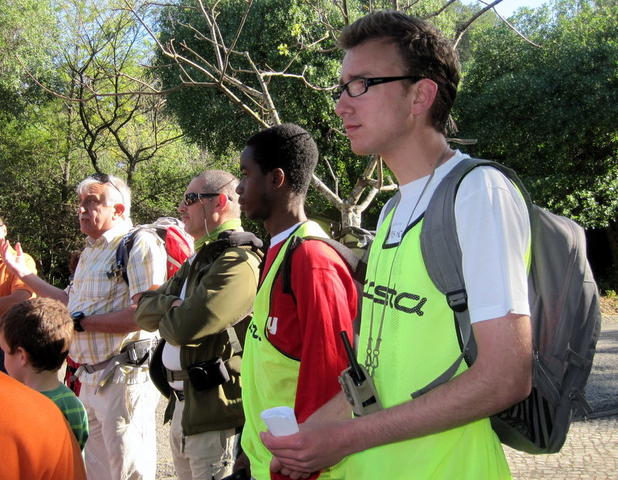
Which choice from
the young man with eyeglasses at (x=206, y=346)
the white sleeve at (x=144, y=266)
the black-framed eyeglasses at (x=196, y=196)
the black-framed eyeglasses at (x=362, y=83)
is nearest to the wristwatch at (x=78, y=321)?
the white sleeve at (x=144, y=266)

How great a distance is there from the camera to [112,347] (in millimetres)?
4426

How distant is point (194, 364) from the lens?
3.48 m

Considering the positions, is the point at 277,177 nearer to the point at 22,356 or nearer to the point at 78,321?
the point at 22,356

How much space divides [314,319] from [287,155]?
40.3 inches

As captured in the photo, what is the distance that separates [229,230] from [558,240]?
2540 mm

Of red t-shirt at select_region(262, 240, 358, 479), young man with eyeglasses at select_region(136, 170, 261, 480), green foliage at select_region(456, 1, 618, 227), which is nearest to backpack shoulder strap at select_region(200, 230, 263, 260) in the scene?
young man with eyeglasses at select_region(136, 170, 261, 480)

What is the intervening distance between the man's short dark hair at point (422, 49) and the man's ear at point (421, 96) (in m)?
0.02

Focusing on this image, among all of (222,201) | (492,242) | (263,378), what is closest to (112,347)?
(222,201)

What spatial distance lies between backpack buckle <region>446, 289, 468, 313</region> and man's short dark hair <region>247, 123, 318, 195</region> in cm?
171

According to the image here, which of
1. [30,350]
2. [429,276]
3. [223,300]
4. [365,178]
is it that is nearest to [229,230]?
[223,300]

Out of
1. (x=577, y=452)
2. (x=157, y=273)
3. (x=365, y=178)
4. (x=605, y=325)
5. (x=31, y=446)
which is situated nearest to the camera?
(x=31, y=446)

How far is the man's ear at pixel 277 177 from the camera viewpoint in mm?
3103

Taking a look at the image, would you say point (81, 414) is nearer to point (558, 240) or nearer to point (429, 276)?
point (429, 276)

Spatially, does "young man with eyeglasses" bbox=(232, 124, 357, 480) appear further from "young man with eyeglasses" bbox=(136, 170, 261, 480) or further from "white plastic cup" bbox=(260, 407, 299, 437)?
"white plastic cup" bbox=(260, 407, 299, 437)
